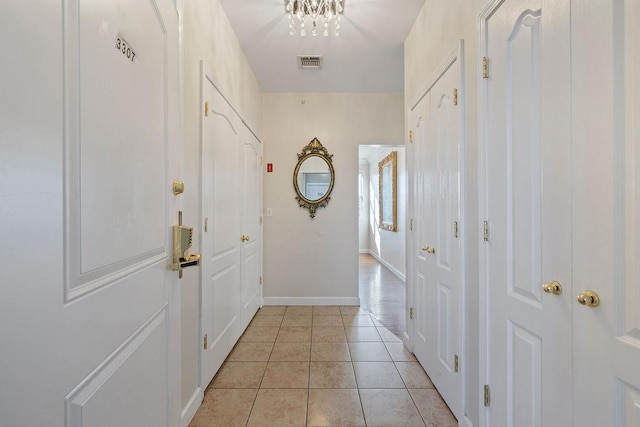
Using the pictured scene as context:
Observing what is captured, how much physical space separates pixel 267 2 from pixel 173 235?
2014 millimetres

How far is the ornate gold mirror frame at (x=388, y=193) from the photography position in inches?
224

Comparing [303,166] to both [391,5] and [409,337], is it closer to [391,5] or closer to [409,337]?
[391,5]

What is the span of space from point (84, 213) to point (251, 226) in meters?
2.65

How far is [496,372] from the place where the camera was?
1277 millimetres

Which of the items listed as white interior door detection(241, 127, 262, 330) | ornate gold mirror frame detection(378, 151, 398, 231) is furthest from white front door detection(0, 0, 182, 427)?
ornate gold mirror frame detection(378, 151, 398, 231)

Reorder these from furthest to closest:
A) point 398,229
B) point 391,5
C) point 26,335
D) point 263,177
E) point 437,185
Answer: point 398,229 < point 263,177 < point 391,5 < point 437,185 < point 26,335

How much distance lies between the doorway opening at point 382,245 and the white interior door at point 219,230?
1.51 metres

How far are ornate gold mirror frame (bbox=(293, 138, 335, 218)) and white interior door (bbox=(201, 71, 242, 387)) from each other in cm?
112

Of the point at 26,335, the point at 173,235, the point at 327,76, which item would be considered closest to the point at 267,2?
the point at 327,76

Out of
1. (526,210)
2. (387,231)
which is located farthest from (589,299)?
(387,231)

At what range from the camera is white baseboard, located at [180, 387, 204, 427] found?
160 cm

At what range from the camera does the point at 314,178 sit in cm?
379

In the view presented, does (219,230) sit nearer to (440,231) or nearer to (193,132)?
(193,132)

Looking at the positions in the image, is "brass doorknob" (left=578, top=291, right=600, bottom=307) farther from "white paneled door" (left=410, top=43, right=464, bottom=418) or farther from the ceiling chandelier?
the ceiling chandelier
